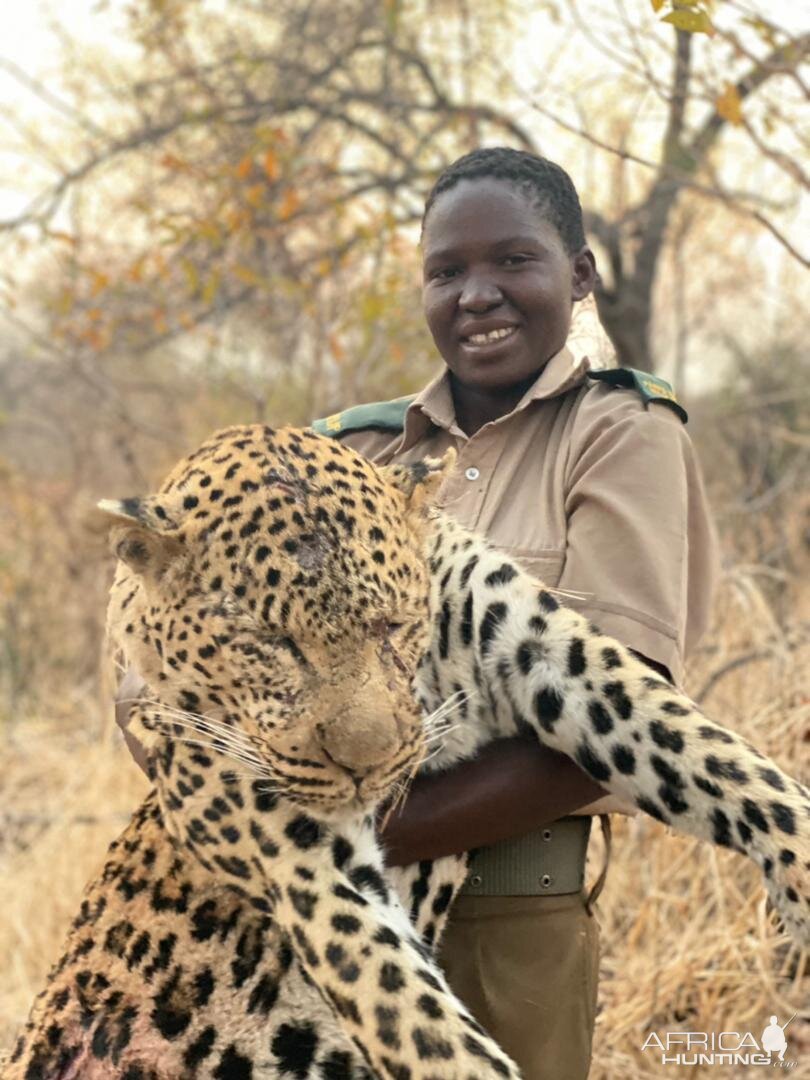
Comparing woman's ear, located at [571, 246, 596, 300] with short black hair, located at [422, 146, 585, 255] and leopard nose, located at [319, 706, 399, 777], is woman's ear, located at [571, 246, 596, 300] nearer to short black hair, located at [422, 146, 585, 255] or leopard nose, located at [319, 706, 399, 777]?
short black hair, located at [422, 146, 585, 255]

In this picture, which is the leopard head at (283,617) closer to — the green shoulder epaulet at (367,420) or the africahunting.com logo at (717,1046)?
the green shoulder epaulet at (367,420)

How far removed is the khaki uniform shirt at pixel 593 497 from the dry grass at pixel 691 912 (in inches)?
77.4

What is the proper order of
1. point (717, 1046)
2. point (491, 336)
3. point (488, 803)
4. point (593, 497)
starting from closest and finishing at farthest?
point (488, 803) < point (593, 497) < point (491, 336) < point (717, 1046)

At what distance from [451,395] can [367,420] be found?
0.99 feet

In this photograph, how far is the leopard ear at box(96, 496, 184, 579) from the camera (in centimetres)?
258

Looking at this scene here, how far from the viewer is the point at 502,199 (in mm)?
3195

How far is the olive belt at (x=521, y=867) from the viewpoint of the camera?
3006mm

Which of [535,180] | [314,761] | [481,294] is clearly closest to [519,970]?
[314,761]

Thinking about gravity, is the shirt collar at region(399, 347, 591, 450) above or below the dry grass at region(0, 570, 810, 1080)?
above

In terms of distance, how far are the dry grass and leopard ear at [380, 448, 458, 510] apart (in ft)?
8.29

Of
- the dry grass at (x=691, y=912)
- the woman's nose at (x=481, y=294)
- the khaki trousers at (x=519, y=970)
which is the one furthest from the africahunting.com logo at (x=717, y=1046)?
the woman's nose at (x=481, y=294)

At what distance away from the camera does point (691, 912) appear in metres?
5.19

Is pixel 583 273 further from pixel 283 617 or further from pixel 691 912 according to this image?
pixel 691 912

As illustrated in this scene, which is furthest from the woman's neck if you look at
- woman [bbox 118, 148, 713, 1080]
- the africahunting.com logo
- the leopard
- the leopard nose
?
the africahunting.com logo
